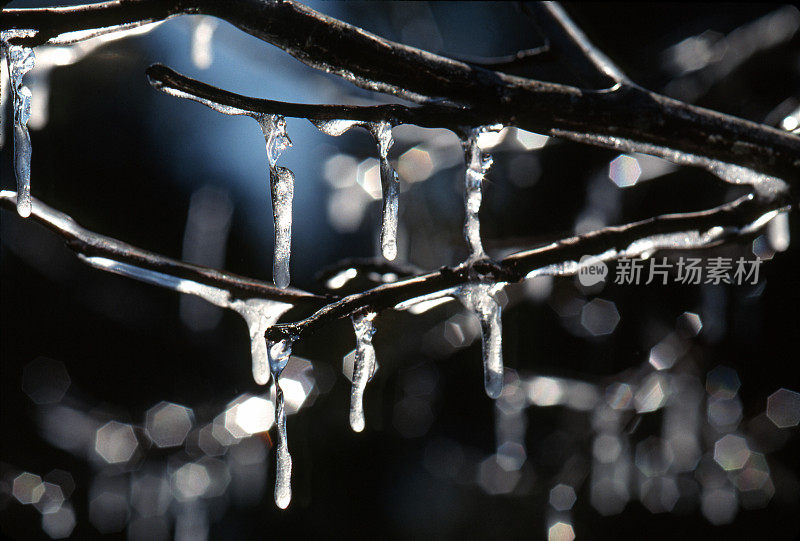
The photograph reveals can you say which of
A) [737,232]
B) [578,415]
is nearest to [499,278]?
[737,232]

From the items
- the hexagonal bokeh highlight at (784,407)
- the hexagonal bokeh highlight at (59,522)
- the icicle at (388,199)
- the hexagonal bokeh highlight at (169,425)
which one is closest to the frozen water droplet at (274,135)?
the icicle at (388,199)

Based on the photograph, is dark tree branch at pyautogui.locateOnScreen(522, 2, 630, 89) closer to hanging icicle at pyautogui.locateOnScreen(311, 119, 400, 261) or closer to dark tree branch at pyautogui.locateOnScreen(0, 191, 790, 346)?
dark tree branch at pyautogui.locateOnScreen(0, 191, 790, 346)

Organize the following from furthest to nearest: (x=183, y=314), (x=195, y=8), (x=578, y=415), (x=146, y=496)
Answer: (x=183, y=314) < (x=146, y=496) < (x=578, y=415) < (x=195, y=8)

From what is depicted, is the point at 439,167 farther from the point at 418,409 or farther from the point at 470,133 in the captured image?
the point at 418,409

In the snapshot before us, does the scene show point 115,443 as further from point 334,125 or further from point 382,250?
point 334,125

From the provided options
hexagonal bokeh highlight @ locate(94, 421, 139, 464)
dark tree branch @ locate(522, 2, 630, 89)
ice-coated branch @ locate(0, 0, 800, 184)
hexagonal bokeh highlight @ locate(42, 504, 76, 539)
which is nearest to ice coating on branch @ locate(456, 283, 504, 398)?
ice-coated branch @ locate(0, 0, 800, 184)
